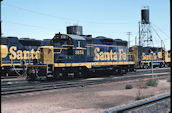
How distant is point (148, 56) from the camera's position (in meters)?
37.3

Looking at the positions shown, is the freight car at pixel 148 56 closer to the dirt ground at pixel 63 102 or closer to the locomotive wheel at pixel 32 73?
the locomotive wheel at pixel 32 73

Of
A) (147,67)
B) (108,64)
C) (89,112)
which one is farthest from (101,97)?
(147,67)

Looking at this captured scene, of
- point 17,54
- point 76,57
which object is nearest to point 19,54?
point 17,54

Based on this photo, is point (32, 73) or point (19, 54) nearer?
point (32, 73)

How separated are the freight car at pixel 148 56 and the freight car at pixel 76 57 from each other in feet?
32.0

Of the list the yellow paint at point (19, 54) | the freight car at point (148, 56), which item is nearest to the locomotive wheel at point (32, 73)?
the yellow paint at point (19, 54)

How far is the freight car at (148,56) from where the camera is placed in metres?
34.5

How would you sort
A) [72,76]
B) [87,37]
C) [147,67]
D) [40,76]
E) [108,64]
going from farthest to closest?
1. [147,67]
2. [108,64]
3. [87,37]
4. [72,76]
5. [40,76]

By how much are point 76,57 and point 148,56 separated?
21344 millimetres

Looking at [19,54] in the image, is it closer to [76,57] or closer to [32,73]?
[32,73]

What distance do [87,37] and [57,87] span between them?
7697 millimetres

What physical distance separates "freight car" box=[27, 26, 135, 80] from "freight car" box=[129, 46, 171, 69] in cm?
976

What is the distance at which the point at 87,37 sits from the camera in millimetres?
20766

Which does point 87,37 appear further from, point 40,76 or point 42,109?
point 42,109
